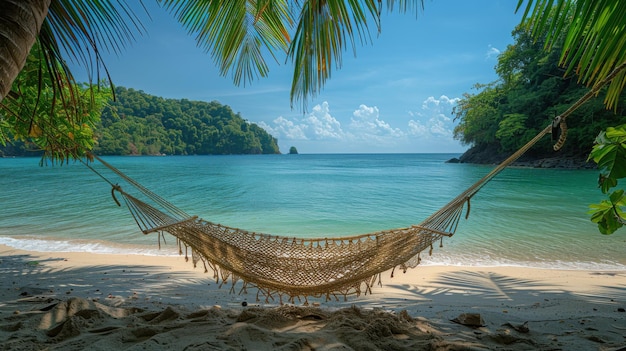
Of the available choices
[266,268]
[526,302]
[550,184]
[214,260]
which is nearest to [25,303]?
[214,260]

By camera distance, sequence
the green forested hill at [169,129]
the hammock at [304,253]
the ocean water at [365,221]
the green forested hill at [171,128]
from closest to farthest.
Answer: the hammock at [304,253] < the ocean water at [365,221] < the green forested hill at [169,129] < the green forested hill at [171,128]

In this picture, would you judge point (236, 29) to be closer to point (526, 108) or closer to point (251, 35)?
point (251, 35)

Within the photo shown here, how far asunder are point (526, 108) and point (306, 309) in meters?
17.9

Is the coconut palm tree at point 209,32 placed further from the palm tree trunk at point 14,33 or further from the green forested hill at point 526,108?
the green forested hill at point 526,108

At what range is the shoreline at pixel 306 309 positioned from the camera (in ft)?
3.70

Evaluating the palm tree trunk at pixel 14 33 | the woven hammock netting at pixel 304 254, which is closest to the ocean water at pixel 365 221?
the woven hammock netting at pixel 304 254

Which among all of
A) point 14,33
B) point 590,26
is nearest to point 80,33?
point 14,33

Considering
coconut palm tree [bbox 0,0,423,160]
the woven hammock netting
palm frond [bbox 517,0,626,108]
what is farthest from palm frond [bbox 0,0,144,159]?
palm frond [bbox 517,0,626,108]

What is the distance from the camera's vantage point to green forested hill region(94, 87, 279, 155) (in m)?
35.4

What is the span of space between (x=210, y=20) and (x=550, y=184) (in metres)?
10.5

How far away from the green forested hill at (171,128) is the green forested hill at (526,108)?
1236 inches

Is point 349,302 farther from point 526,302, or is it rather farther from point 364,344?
point 526,302

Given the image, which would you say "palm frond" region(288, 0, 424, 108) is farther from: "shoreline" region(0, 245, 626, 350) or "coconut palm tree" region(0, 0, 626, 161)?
"shoreline" region(0, 245, 626, 350)

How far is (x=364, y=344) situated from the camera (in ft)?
3.56
